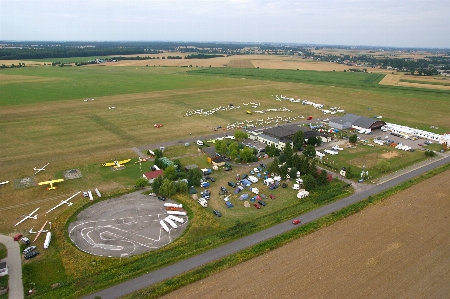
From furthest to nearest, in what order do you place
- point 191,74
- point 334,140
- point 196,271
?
point 191,74 → point 334,140 → point 196,271

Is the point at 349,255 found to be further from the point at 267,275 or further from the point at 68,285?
the point at 68,285

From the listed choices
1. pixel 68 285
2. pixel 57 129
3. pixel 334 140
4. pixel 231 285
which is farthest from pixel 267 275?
pixel 57 129

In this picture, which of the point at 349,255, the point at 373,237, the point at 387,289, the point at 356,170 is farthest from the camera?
the point at 356,170

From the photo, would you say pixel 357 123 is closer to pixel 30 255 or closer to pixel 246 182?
pixel 246 182

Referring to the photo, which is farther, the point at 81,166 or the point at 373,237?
the point at 81,166

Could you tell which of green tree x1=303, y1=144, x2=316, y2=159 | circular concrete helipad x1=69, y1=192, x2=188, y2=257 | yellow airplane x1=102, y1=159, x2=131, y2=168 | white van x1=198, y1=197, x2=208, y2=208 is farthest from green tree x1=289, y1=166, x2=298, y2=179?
yellow airplane x1=102, y1=159, x2=131, y2=168

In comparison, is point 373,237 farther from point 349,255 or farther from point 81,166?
point 81,166

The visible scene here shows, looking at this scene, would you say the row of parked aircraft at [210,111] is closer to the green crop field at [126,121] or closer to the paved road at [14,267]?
the green crop field at [126,121]


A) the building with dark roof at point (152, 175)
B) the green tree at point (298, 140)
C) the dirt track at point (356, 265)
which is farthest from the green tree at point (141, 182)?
the green tree at point (298, 140)
